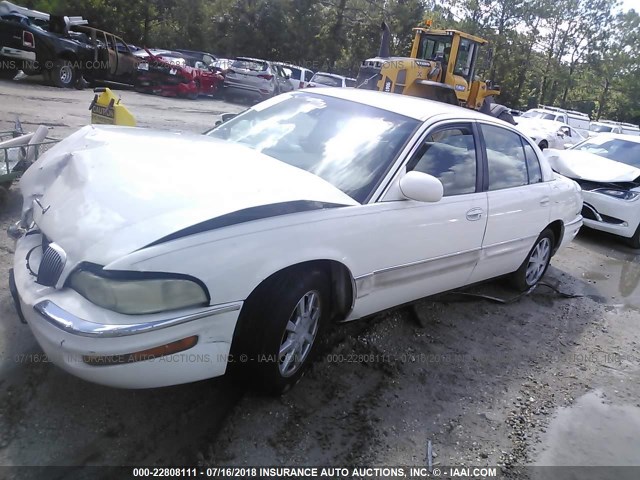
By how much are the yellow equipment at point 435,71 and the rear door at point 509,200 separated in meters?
9.42

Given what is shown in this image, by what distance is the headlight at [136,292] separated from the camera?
2.24 metres

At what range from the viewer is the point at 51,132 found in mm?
8070

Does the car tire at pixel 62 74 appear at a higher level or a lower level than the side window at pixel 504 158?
lower

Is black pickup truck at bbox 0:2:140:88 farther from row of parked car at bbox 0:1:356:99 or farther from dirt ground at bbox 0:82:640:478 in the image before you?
dirt ground at bbox 0:82:640:478

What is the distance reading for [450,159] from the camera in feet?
12.4

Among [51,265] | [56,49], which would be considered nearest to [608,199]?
[51,265]

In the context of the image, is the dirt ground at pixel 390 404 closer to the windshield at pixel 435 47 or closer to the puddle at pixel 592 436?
the puddle at pixel 592 436

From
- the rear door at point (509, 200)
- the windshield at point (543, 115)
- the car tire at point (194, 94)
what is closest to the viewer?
the rear door at point (509, 200)

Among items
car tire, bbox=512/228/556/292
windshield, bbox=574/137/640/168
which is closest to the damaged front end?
windshield, bbox=574/137/640/168

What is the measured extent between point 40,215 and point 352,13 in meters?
35.0

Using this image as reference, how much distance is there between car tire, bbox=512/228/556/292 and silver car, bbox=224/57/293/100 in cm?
1491

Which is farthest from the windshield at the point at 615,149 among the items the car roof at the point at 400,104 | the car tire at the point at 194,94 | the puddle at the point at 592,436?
the car tire at the point at 194,94

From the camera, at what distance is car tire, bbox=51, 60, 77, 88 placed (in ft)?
45.5

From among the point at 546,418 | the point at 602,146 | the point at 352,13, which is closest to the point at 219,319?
the point at 546,418
